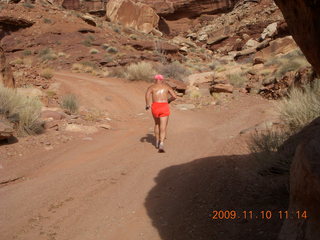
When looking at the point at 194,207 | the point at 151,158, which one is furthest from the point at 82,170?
the point at 194,207

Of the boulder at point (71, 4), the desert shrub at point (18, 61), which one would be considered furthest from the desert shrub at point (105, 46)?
the boulder at point (71, 4)

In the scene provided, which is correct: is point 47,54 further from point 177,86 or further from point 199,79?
point 177,86

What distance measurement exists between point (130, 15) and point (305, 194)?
127 ft

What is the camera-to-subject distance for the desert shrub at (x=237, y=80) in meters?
13.6

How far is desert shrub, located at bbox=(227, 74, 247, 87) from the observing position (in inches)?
536

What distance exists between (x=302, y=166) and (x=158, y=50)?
21461mm

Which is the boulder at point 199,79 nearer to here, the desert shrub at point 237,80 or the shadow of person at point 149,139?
the desert shrub at point 237,80

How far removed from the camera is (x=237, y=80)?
1386 cm

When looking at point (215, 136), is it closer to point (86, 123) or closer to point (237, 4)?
point (86, 123)

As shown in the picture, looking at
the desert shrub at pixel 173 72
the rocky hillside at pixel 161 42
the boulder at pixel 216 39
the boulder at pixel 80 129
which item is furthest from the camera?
the boulder at pixel 216 39

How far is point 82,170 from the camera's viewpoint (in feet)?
16.4

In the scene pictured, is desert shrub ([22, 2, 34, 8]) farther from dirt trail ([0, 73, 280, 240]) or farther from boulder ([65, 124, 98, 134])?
dirt trail ([0, 73, 280, 240])

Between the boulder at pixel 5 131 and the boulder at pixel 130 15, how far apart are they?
110 feet
